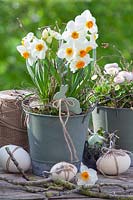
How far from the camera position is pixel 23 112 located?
1468mm

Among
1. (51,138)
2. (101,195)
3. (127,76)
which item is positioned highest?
(127,76)

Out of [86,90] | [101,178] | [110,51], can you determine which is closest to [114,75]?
[86,90]

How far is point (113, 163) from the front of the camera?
1380 millimetres

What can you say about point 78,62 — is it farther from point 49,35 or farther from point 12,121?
point 12,121

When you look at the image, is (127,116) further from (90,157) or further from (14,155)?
(14,155)

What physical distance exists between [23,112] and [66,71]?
0.20 meters

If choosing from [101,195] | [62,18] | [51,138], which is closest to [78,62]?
[51,138]

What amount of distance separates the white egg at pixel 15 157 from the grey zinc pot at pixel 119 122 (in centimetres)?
24

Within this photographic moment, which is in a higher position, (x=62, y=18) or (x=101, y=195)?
(x=62, y=18)

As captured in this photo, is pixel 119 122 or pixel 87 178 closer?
pixel 87 178

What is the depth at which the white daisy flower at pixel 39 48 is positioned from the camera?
4.26 ft

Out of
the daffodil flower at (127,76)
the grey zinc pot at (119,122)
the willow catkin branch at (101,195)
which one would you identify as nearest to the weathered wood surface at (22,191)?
the willow catkin branch at (101,195)

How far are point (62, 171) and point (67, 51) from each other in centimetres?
27

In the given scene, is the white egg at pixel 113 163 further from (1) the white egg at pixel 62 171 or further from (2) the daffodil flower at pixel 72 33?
(2) the daffodil flower at pixel 72 33
